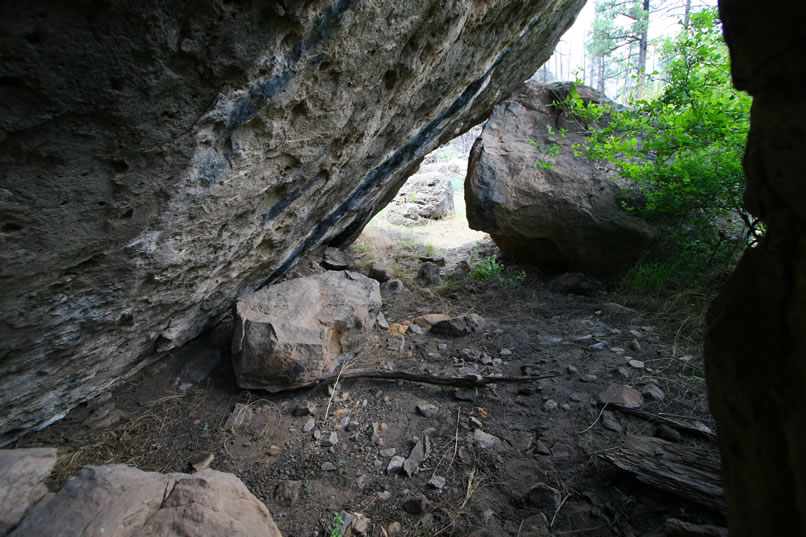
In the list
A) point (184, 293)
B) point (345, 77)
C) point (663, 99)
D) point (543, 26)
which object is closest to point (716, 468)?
point (345, 77)

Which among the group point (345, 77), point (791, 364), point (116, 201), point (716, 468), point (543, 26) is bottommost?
point (716, 468)

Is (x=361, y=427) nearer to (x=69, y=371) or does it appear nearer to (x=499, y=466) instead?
(x=499, y=466)

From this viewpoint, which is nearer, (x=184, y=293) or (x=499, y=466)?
(x=499, y=466)

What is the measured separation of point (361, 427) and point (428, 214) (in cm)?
672

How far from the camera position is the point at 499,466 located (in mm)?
2072

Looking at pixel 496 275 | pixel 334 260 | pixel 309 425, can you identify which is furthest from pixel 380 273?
pixel 309 425

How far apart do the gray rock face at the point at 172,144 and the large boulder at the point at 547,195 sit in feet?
5.17

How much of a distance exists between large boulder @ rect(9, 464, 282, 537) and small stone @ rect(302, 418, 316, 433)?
82 centimetres

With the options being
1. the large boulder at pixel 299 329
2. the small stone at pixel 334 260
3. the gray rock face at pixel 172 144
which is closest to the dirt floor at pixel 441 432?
the large boulder at pixel 299 329

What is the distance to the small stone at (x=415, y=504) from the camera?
1863mm

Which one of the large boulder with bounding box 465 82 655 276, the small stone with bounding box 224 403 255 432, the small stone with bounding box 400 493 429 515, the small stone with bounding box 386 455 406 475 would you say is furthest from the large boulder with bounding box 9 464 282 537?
the large boulder with bounding box 465 82 655 276

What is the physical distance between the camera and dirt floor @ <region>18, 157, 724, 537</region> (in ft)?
5.96

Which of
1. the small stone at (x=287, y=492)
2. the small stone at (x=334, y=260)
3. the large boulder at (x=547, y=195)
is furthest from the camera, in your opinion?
the small stone at (x=334, y=260)

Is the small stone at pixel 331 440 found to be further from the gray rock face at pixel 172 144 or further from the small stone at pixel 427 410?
the gray rock face at pixel 172 144
